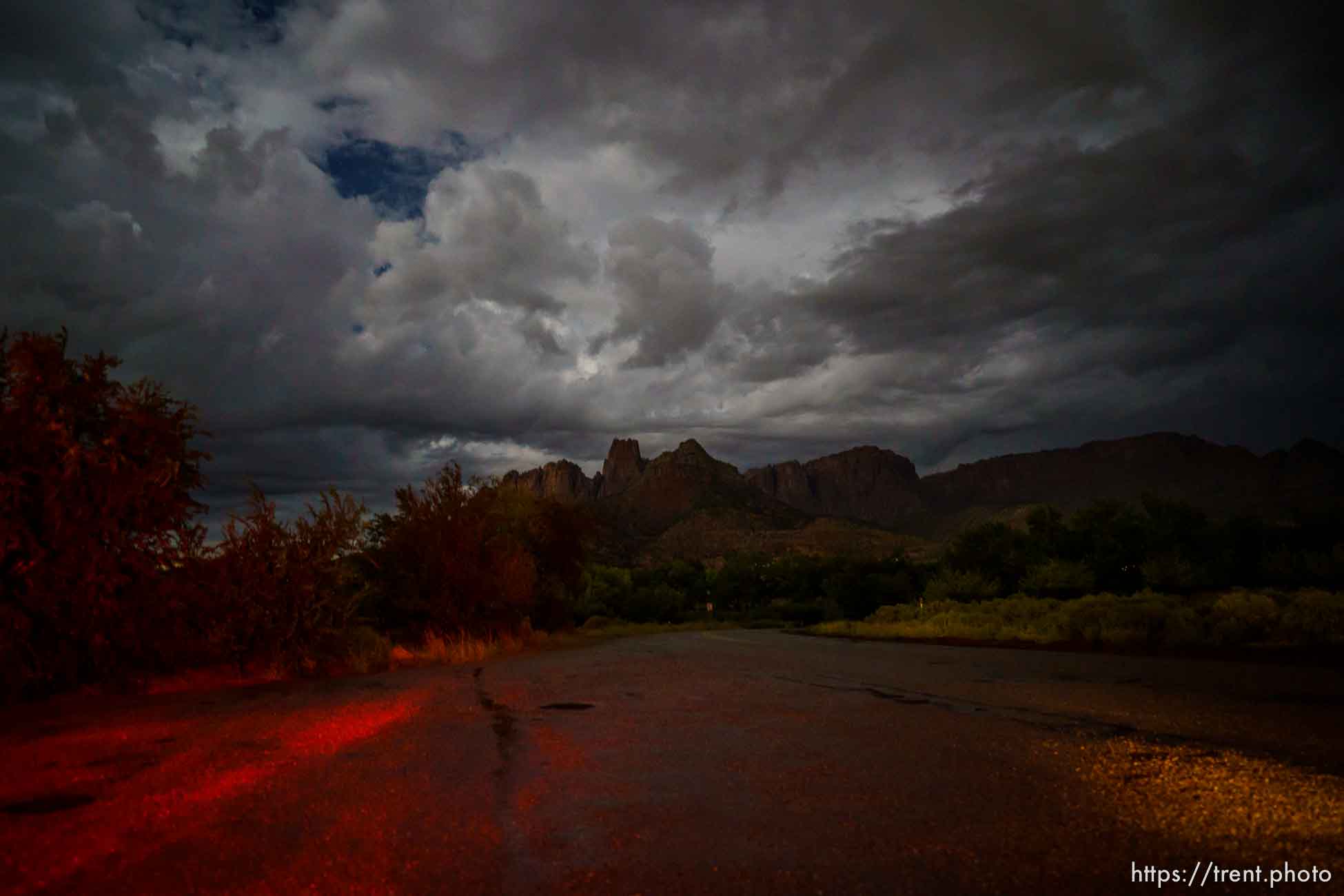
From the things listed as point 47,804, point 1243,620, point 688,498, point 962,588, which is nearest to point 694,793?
point 47,804

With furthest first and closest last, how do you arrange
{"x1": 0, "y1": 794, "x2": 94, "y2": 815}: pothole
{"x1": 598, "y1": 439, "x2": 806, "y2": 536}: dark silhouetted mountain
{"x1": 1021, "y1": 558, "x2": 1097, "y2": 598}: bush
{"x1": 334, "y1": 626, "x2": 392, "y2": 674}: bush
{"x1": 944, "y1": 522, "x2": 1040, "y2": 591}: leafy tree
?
{"x1": 598, "y1": 439, "x2": 806, "y2": 536}: dark silhouetted mountain → {"x1": 944, "y1": 522, "x2": 1040, "y2": 591}: leafy tree → {"x1": 1021, "y1": 558, "x2": 1097, "y2": 598}: bush → {"x1": 334, "y1": 626, "x2": 392, "y2": 674}: bush → {"x1": 0, "y1": 794, "x2": 94, "y2": 815}: pothole

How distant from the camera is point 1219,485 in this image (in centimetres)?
10100

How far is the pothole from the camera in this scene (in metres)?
5.05

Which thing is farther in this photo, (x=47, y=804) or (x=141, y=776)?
(x=141, y=776)

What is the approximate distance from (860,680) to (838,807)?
7.71m

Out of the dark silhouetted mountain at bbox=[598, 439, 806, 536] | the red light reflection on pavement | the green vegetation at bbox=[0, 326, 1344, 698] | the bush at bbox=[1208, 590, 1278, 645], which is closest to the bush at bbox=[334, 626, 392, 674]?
the green vegetation at bbox=[0, 326, 1344, 698]

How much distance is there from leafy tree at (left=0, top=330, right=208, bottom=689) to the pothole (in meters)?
7.63

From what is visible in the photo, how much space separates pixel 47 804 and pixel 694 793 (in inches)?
177

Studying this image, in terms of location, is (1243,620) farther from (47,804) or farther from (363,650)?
(363,650)

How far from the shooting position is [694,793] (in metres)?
5.14

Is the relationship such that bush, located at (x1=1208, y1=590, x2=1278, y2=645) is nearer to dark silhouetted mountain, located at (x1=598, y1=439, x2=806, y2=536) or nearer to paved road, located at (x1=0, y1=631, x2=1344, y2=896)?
paved road, located at (x1=0, y1=631, x2=1344, y2=896)

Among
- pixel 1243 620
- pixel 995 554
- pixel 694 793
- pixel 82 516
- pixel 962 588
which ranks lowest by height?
pixel 962 588

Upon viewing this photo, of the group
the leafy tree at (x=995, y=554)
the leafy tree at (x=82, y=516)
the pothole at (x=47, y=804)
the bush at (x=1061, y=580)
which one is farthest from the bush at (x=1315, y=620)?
the leafy tree at (x=82, y=516)

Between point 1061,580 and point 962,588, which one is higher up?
point 1061,580
